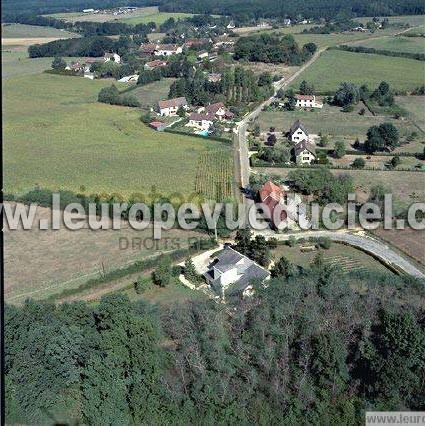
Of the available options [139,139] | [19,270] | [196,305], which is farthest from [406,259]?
[139,139]

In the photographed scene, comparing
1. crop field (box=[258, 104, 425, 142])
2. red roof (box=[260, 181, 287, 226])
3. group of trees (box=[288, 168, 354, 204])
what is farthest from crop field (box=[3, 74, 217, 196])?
crop field (box=[258, 104, 425, 142])

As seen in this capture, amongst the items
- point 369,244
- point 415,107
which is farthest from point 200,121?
point 369,244

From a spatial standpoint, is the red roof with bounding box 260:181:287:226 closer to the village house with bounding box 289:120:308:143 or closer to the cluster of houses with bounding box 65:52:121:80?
the village house with bounding box 289:120:308:143

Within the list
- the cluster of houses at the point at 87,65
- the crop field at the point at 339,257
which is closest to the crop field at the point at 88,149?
the crop field at the point at 339,257

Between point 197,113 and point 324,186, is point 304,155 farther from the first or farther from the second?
point 197,113

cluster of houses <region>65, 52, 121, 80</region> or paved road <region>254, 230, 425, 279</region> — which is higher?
cluster of houses <region>65, 52, 121, 80</region>

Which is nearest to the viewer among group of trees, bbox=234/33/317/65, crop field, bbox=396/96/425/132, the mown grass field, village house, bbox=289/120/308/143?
village house, bbox=289/120/308/143
